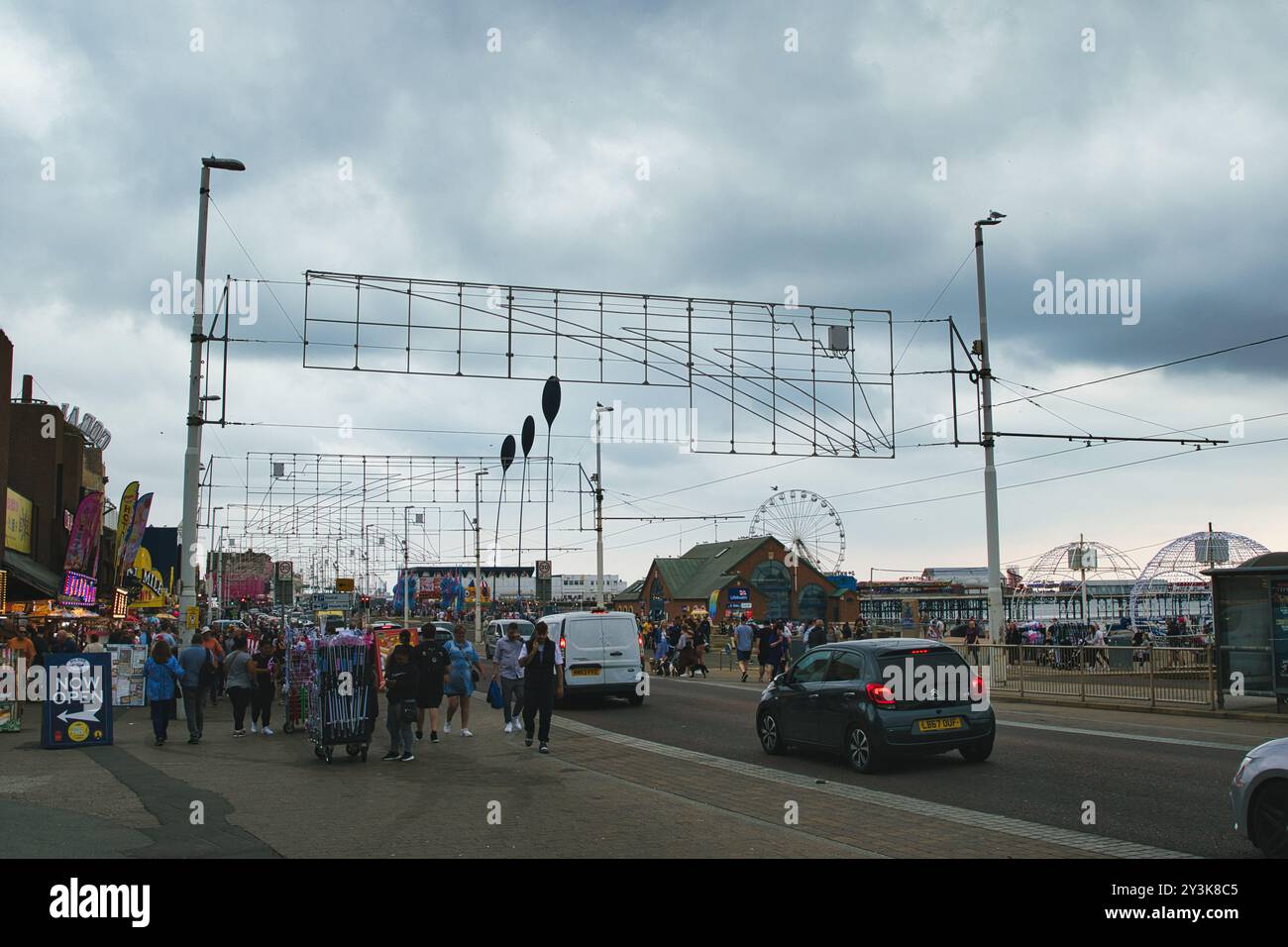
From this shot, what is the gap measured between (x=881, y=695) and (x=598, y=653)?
32.7ft

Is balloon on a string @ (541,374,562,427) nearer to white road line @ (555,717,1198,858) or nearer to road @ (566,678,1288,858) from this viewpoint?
road @ (566,678,1288,858)

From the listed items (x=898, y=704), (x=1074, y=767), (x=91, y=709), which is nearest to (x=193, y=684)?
(x=91, y=709)

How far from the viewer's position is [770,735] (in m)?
14.6

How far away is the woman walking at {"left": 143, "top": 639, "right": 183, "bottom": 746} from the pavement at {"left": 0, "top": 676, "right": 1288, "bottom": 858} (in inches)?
14.0

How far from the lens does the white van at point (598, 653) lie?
21578mm

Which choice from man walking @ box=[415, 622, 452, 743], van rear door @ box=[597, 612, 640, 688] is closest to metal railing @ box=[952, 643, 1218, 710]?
van rear door @ box=[597, 612, 640, 688]

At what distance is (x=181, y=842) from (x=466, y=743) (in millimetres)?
7914

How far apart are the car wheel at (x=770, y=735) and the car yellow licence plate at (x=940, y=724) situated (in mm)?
2387

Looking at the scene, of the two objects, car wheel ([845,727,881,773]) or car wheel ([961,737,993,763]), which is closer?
car wheel ([845,727,881,773])

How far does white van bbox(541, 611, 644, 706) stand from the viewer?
21.6 meters

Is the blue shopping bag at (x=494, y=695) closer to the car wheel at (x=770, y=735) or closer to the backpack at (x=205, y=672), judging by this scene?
the backpack at (x=205, y=672)

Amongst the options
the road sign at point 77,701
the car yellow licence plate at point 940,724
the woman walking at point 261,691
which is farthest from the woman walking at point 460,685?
the car yellow licence plate at point 940,724

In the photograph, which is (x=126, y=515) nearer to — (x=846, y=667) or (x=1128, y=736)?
(x=846, y=667)
